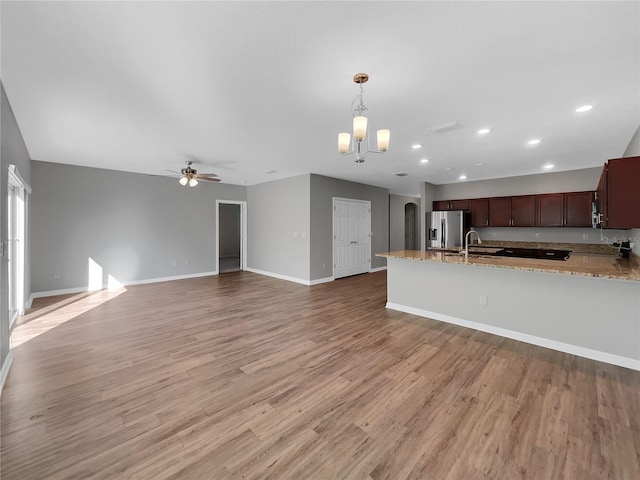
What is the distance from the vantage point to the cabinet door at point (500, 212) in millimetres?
6434

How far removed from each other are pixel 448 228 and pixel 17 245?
27.5ft

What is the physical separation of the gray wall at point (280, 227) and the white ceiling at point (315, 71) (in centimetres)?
247

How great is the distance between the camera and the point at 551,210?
5.91m

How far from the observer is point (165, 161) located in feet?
17.2

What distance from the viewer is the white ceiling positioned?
1633mm

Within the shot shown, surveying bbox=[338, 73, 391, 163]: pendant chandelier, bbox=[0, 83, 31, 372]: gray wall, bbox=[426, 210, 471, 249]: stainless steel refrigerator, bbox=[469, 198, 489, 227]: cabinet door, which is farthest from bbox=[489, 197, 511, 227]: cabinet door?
bbox=[0, 83, 31, 372]: gray wall

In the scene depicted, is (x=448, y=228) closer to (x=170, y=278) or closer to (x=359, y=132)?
(x=359, y=132)

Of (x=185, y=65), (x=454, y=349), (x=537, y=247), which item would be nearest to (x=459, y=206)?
(x=537, y=247)

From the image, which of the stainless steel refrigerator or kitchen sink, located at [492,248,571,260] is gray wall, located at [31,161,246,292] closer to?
the stainless steel refrigerator

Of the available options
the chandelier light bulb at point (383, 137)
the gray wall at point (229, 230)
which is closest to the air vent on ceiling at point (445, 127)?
the chandelier light bulb at point (383, 137)

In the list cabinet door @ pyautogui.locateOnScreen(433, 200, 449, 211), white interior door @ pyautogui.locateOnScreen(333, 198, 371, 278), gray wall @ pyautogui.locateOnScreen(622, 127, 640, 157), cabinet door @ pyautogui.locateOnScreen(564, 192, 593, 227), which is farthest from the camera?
cabinet door @ pyautogui.locateOnScreen(433, 200, 449, 211)

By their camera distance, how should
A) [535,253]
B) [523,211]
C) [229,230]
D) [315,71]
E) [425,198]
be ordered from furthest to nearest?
[229,230] < [425,198] < [523,211] < [535,253] < [315,71]

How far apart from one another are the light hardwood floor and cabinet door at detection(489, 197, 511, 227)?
420 cm

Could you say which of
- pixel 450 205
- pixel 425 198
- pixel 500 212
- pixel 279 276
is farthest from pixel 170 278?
pixel 500 212
